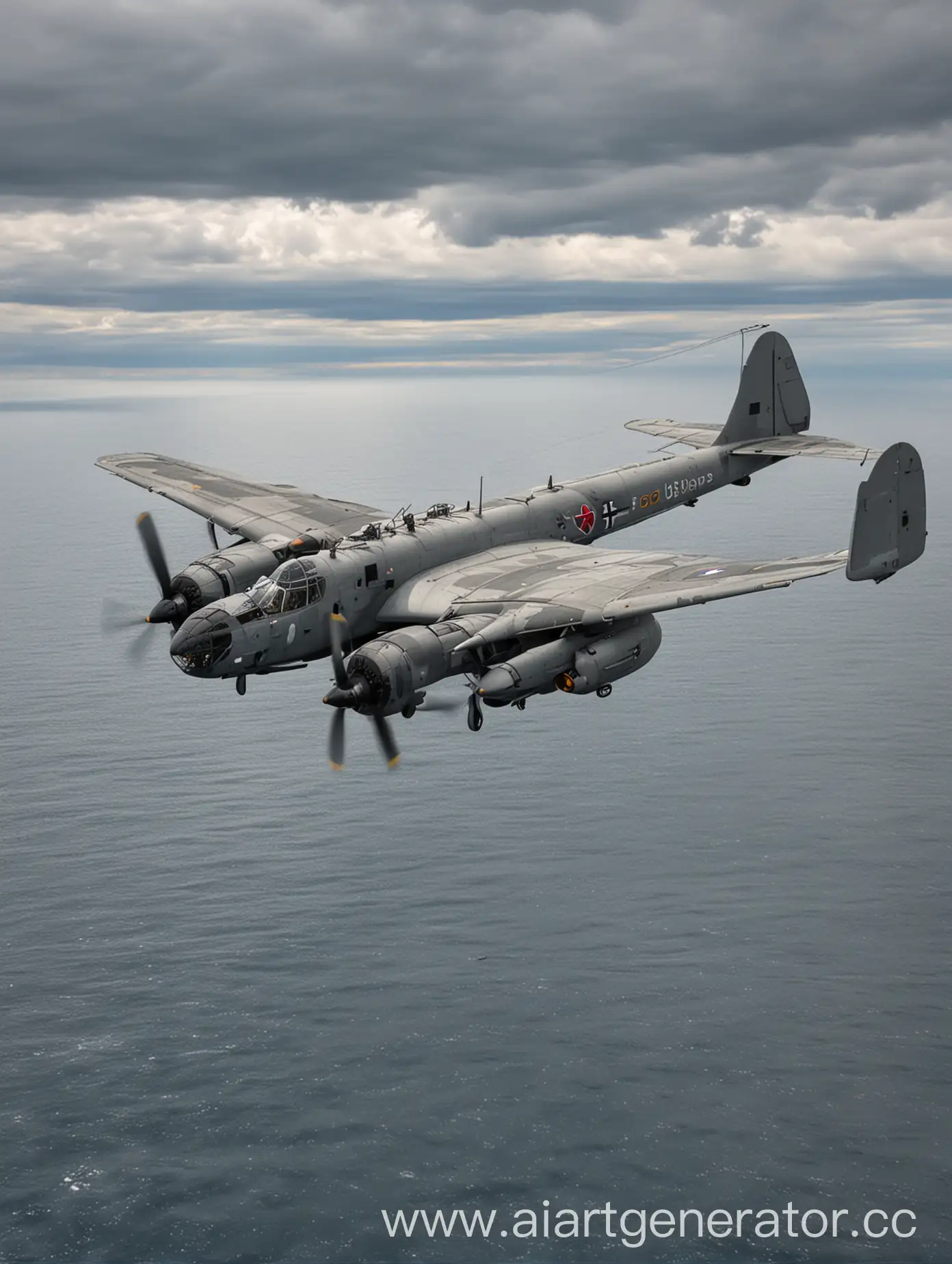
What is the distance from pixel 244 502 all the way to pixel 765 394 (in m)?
33.2

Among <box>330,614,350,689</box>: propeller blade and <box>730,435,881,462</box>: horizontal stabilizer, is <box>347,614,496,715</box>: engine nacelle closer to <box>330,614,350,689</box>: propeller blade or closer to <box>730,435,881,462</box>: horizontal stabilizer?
<box>330,614,350,689</box>: propeller blade

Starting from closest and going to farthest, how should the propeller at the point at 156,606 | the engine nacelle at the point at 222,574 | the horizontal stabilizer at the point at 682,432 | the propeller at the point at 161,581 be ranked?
the propeller at the point at 156,606 → the propeller at the point at 161,581 → the engine nacelle at the point at 222,574 → the horizontal stabilizer at the point at 682,432

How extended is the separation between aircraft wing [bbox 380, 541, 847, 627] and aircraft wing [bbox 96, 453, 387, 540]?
30.2ft

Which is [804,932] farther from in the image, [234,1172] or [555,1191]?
[234,1172]

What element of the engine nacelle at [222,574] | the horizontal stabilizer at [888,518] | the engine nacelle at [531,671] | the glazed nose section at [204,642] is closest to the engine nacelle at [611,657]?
the engine nacelle at [531,671]

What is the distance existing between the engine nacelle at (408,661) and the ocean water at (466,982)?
1.36m


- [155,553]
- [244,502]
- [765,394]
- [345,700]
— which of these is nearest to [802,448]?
[765,394]

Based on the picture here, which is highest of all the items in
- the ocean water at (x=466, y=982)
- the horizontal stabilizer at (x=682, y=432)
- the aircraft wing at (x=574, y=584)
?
the horizontal stabilizer at (x=682, y=432)

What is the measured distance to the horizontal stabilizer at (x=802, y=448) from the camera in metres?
65.1

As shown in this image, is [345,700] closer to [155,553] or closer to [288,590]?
[288,590]

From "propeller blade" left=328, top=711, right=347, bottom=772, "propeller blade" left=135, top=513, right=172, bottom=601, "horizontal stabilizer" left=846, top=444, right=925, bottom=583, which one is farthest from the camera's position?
"propeller blade" left=135, top=513, right=172, bottom=601

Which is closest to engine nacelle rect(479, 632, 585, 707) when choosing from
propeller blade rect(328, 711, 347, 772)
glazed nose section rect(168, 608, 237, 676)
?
propeller blade rect(328, 711, 347, 772)

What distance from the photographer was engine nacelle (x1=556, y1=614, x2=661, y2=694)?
153ft

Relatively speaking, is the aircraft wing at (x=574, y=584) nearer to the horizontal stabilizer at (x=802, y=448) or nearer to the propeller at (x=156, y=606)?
the propeller at (x=156, y=606)
